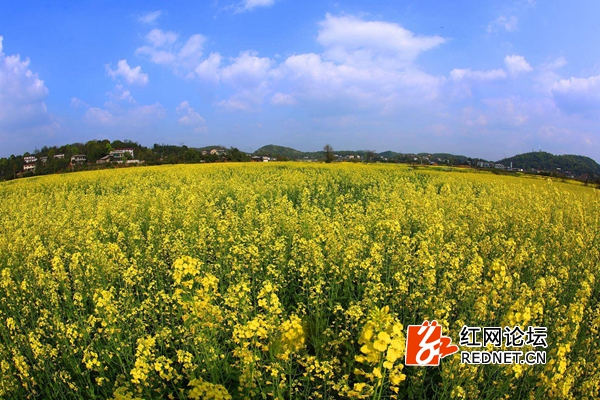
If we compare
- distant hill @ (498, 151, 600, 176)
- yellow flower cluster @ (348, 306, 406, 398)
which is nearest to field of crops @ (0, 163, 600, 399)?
yellow flower cluster @ (348, 306, 406, 398)

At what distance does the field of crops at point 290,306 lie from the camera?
3217 mm

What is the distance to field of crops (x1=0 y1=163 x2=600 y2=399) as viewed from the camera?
3217 mm

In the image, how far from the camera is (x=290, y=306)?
5.04 meters

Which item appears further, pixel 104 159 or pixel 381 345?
pixel 104 159

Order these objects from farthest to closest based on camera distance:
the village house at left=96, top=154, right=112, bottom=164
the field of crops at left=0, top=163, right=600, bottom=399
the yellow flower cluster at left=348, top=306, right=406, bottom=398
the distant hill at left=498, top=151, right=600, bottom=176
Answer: the distant hill at left=498, top=151, right=600, bottom=176
the village house at left=96, top=154, right=112, bottom=164
the field of crops at left=0, top=163, right=600, bottom=399
the yellow flower cluster at left=348, top=306, right=406, bottom=398

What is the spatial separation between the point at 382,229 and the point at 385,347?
449cm

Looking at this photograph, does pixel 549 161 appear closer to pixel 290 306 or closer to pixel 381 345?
pixel 290 306

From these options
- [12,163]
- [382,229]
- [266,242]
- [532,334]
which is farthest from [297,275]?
[12,163]

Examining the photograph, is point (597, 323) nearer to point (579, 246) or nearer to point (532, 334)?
point (532, 334)

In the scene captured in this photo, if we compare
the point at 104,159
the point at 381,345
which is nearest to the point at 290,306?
the point at 381,345

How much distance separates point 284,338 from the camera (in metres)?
3.11

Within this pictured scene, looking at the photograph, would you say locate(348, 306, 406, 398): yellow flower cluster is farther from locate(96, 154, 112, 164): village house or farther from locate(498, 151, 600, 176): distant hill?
A: locate(498, 151, 600, 176): distant hill

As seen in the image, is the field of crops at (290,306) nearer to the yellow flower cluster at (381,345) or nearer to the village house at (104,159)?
the yellow flower cluster at (381,345)

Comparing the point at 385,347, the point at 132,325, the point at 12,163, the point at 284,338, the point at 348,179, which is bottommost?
the point at 132,325
